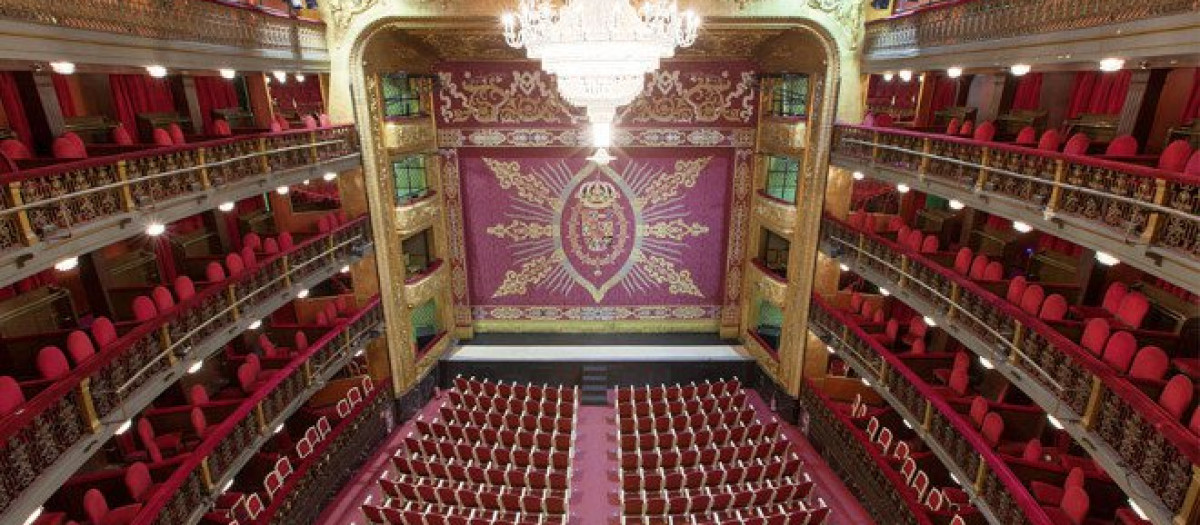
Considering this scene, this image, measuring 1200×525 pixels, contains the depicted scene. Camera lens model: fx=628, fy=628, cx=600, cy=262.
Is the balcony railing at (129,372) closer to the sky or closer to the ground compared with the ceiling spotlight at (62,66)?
closer to the ground

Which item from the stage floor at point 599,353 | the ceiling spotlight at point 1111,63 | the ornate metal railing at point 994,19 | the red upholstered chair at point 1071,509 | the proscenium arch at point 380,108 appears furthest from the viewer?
the stage floor at point 599,353

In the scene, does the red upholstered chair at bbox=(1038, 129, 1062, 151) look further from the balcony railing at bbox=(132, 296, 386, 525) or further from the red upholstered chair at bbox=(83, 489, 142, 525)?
the red upholstered chair at bbox=(83, 489, 142, 525)

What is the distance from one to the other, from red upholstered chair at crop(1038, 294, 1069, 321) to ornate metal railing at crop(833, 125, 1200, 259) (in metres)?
1.23

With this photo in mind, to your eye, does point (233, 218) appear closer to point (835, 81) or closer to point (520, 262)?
point (520, 262)

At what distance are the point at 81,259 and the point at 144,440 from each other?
8.43 ft

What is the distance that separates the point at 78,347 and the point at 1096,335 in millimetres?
10917

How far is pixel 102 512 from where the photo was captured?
6.92 meters

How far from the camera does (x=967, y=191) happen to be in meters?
8.25

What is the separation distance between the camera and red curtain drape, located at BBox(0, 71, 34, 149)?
7328 mm

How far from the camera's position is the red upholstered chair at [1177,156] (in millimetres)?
5918

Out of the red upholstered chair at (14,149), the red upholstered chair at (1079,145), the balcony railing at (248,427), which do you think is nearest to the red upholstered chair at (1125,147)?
the red upholstered chair at (1079,145)

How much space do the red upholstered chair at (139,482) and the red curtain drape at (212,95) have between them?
5683 mm

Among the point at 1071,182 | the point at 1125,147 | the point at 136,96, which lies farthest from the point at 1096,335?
the point at 136,96

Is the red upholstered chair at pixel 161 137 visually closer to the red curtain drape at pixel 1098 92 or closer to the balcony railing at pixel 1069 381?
the balcony railing at pixel 1069 381
